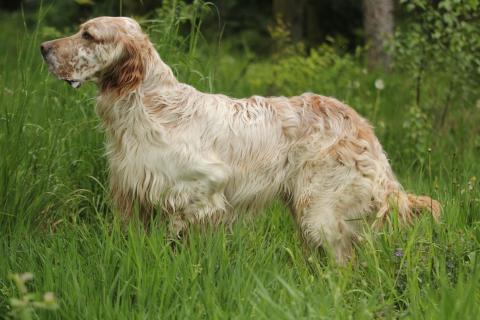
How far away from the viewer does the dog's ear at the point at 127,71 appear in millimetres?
4277

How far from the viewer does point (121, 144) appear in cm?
441

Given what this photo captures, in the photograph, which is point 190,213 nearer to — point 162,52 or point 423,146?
point 162,52


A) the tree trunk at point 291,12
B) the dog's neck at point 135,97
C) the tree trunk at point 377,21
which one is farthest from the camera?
the tree trunk at point 291,12

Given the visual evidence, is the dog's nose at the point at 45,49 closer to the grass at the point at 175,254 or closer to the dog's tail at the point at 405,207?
the grass at the point at 175,254

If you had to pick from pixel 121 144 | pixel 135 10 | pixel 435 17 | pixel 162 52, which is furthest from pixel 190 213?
pixel 135 10

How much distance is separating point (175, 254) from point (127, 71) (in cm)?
105

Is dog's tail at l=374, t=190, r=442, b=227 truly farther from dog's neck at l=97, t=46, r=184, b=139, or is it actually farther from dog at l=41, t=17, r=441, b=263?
dog's neck at l=97, t=46, r=184, b=139

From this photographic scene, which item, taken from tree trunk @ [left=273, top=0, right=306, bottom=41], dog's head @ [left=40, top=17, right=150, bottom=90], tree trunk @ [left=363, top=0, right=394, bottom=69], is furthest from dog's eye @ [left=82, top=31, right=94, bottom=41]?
tree trunk @ [left=273, top=0, right=306, bottom=41]

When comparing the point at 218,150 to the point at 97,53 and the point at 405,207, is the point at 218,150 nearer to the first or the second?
the point at 97,53

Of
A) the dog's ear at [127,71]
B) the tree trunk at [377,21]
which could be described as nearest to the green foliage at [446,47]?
the tree trunk at [377,21]

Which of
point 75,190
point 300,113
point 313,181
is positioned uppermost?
point 300,113

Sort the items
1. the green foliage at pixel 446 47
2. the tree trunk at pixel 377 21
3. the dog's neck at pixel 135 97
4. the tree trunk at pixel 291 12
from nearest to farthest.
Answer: the dog's neck at pixel 135 97 → the green foliage at pixel 446 47 → the tree trunk at pixel 377 21 → the tree trunk at pixel 291 12

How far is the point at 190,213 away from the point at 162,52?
1.58m

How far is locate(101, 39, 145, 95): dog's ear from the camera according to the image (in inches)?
168
